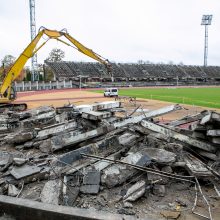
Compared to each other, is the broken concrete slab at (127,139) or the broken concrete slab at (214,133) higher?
the broken concrete slab at (214,133)

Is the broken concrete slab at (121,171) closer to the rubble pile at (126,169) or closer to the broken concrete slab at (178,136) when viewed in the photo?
the rubble pile at (126,169)

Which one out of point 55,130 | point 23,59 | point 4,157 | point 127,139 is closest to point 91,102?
point 23,59

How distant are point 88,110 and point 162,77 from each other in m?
73.7

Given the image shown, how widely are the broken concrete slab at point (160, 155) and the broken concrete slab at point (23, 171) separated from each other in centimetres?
272

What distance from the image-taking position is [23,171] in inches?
295

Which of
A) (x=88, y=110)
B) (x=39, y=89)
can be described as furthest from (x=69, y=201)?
(x=39, y=89)

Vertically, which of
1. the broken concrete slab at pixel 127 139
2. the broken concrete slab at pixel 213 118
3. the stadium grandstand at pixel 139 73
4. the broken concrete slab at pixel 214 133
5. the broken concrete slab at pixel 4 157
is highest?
the stadium grandstand at pixel 139 73

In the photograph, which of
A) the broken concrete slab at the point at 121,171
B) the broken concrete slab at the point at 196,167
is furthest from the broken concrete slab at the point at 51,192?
the broken concrete slab at the point at 196,167

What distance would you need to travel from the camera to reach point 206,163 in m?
8.00

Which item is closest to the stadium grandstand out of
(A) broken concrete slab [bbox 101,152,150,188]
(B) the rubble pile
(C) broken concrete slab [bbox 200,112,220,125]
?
(B) the rubble pile

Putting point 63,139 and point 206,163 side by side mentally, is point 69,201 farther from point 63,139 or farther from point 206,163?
point 206,163

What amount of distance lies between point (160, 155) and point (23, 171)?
336 cm

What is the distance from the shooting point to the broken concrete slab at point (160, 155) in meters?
7.38

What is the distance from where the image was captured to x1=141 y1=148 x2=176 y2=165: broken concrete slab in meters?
7.38
